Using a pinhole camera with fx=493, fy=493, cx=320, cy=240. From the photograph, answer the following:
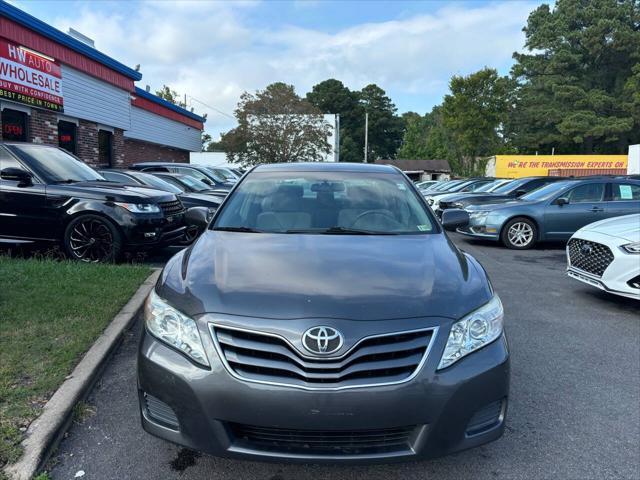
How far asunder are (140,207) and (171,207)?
745 millimetres

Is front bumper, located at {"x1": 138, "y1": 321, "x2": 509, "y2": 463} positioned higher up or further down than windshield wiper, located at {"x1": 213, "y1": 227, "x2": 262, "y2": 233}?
→ further down

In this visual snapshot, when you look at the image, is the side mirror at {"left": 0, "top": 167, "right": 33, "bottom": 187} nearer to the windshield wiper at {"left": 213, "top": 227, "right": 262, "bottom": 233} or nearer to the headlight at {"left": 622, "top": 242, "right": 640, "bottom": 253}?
the windshield wiper at {"left": 213, "top": 227, "right": 262, "bottom": 233}

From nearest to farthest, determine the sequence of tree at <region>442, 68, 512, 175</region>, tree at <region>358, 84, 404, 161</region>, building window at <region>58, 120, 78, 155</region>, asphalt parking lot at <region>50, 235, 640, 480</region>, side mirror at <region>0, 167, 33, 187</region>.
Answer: asphalt parking lot at <region>50, 235, 640, 480</region> < side mirror at <region>0, 167, 33, 187</region> < building window at <region>58, 120, 78, 155</region> < tree at <region>442, 68, 512, 175</region> < tree at <region>358, 84, 404, 161</region>

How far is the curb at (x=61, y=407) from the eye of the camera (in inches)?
95.7

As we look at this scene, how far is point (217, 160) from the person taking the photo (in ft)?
141

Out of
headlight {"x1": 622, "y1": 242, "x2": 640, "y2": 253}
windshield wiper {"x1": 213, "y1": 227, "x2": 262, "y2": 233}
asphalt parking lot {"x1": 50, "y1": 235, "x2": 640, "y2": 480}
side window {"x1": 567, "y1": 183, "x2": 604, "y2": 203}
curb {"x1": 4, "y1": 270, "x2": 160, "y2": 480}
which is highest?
side window {"x1": 567, "y1": 183, "x2": 604, "y2": 203}

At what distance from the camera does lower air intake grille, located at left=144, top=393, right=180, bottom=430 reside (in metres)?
2.24

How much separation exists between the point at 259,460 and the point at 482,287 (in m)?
1.42

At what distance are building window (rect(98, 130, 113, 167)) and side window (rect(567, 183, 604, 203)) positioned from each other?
49.2 ft

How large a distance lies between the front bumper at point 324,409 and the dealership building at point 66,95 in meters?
12.0

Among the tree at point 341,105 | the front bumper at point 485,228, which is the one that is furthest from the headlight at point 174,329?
the tree at point 341,105

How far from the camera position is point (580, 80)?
1864 inches

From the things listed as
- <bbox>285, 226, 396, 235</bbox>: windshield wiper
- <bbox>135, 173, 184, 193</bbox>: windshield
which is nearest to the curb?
<bbox>285, 226, 396, 235</bbox>: windshield wiper

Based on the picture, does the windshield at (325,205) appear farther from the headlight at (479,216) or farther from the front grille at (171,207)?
the headlight at (479,216)
